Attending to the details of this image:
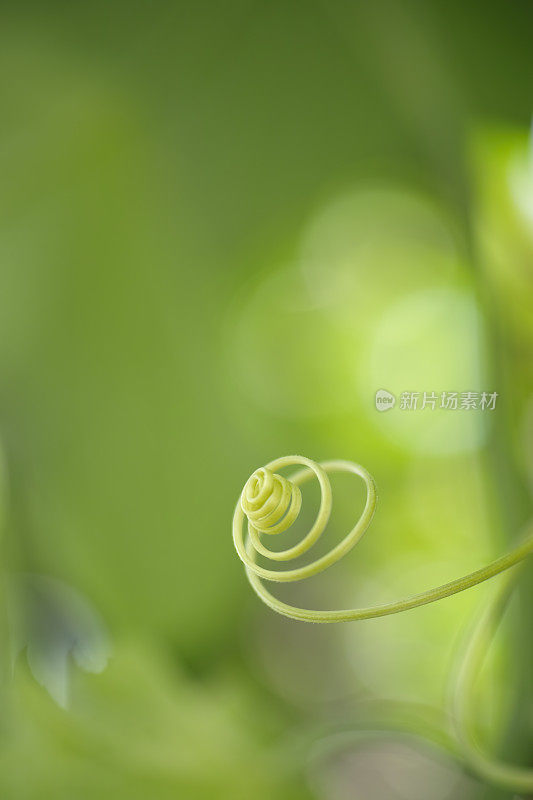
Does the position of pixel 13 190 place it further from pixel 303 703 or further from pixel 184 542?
pixel 303 703

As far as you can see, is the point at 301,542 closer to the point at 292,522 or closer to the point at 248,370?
the point at 292,522

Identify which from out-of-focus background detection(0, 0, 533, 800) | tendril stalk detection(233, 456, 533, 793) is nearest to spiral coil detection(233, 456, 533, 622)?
tendril stalk detection(233, 456, 533, 793)

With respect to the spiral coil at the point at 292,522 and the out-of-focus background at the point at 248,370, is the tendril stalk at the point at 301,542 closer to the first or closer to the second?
the spiral coil at the point at 292,522

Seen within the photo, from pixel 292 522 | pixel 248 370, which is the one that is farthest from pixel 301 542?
pixel 248 370

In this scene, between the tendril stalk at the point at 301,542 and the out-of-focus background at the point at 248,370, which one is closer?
the tendril stalk at the point at 301,542

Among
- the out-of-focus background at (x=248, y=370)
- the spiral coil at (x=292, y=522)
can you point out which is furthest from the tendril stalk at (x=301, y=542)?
the out-of-focus background at (x=248, y=370)

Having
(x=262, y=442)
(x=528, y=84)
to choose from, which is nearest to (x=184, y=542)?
(x=262, y=442)

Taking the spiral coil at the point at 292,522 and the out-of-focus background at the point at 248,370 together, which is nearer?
the spiral coil at the point at 292,522

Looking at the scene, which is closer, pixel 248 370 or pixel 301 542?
pixel 301 542
